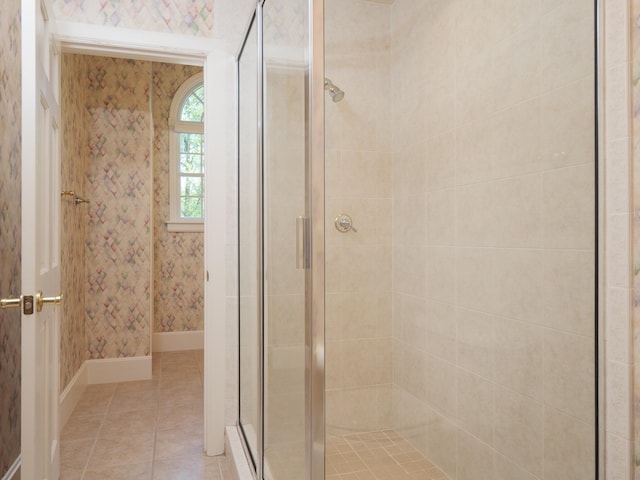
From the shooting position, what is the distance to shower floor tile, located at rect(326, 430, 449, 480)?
2.02 m

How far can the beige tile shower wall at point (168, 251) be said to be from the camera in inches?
165

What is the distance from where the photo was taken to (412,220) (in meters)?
2.29

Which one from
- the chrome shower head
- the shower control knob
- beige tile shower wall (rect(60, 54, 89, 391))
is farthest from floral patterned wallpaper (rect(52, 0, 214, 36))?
the shower control knob

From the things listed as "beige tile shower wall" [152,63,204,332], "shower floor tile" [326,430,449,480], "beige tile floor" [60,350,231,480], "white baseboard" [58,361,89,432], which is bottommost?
"beige tile floor" [60,350,231,480]

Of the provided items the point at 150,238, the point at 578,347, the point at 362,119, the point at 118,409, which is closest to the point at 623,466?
the point at 578,347

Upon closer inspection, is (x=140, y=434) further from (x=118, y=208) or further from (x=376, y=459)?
(x=118, y=208)

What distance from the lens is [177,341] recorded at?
425cm

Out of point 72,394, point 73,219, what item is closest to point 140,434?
point 72,394

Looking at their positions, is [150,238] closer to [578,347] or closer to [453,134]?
[453,134]

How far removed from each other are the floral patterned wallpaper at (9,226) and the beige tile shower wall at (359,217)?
1.42 m

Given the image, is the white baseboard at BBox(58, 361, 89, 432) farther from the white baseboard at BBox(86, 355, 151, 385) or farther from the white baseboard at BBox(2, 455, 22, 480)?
the white baseboard at BBox(2, 455, 22, 480)

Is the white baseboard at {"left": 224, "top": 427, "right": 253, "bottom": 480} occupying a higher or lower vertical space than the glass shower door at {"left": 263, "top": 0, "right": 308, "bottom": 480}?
lower

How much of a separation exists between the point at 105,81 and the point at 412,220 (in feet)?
9.02

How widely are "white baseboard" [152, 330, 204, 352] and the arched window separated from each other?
0.98 meters
